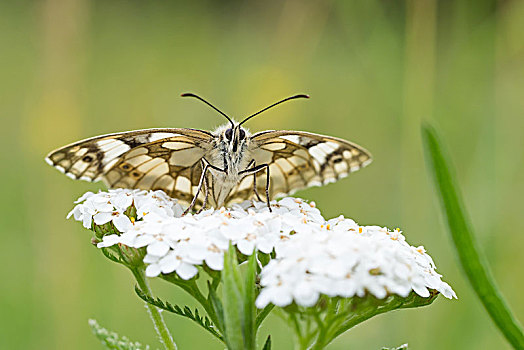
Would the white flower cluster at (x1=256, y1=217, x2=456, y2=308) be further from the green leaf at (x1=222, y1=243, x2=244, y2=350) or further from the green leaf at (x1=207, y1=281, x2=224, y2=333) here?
the green leaf at (x1=207, y1=281, x2=224, y2=333)

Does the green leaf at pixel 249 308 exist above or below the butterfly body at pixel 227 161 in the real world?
Answer: below

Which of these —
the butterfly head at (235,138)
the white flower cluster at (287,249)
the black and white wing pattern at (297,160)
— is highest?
the butterfly head at (235,138)

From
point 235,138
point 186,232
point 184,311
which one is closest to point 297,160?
point 235,138

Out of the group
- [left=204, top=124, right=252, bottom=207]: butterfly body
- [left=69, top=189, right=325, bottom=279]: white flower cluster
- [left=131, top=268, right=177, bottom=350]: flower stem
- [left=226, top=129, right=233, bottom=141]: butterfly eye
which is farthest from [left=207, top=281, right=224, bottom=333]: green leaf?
[left=226, top=129, right=233, bottom=141]: butterfly eye

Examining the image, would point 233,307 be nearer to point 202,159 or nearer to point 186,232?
point 186,232

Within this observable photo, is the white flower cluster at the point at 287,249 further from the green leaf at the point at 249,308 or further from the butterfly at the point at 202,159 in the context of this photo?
the butterfly at the point at 202,159

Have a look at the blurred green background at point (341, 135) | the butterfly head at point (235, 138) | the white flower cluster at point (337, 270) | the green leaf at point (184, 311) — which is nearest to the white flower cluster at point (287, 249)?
the white flower cluster at point (337, 270)

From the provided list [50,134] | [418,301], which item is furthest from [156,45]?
[418,301]
